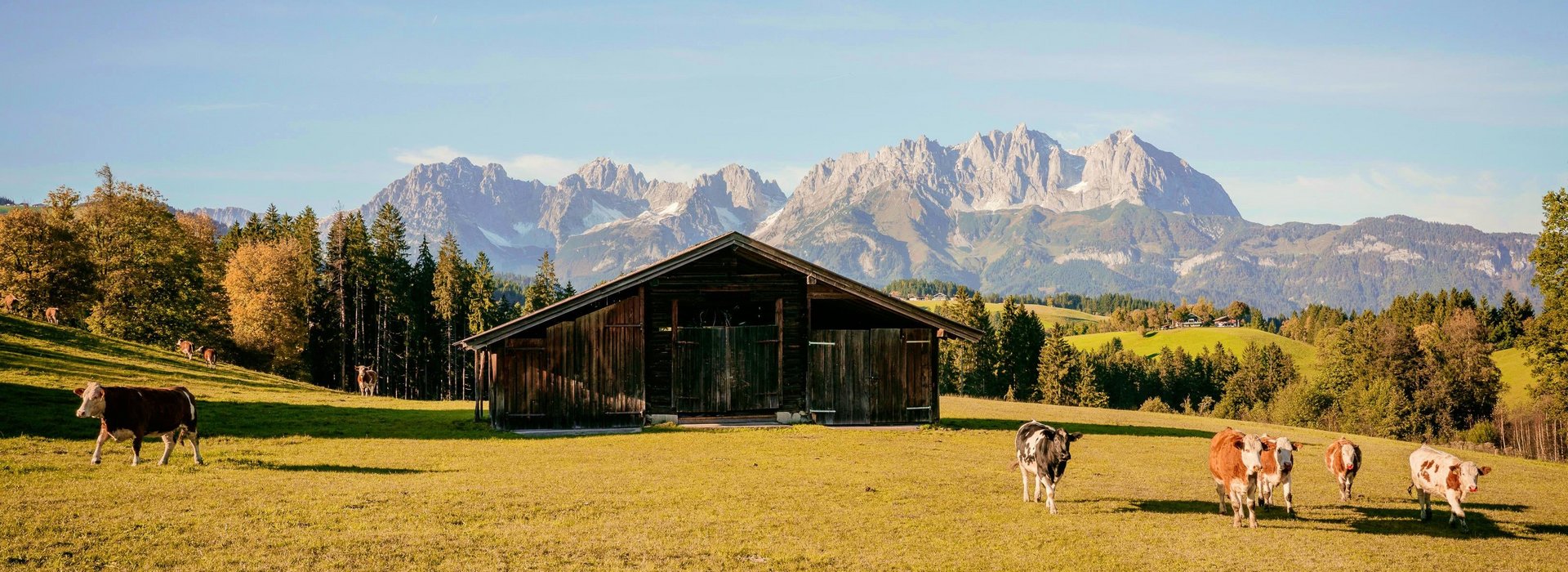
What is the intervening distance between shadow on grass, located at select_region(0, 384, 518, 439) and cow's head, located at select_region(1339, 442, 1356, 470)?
21688 mm

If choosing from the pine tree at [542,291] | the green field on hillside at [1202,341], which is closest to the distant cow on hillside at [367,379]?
the pine tree at [542,291]

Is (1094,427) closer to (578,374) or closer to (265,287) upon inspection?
(578,374)

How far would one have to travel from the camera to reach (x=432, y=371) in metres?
83.9

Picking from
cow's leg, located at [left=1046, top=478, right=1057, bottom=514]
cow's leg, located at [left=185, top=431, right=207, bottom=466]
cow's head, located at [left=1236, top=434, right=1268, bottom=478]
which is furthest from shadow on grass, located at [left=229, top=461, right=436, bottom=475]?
cow's head, located at [left=1236, top=434, right=1268, bottom=478]

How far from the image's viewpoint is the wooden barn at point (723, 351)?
98.3 ft

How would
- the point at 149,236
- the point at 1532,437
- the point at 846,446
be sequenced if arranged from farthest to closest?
the point at 1532,437 → the point at 149,236 → the point at 846,446

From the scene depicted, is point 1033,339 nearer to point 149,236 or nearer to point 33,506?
point 149,236

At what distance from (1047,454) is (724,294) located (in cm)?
1619

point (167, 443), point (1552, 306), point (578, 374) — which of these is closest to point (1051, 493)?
point (578, 374)

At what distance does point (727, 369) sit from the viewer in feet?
102

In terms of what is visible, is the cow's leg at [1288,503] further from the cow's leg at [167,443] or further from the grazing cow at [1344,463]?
the cow's leg at [167,443]

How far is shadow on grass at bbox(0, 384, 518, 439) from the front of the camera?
74.5 feet

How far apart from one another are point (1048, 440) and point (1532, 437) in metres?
73.0

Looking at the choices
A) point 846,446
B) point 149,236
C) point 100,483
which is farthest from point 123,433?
point 149,236
